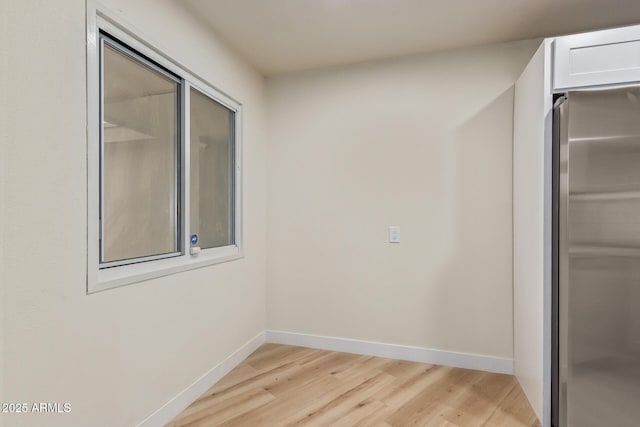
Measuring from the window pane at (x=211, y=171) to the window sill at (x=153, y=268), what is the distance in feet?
0.31

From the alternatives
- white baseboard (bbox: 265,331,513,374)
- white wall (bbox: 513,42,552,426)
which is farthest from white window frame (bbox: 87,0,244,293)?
white wall (bbox: 513,42,552,426)

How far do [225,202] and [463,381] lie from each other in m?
2.15

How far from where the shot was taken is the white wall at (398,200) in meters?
2.56

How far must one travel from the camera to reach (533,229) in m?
2.01

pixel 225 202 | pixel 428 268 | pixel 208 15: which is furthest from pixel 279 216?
pixel 208 15

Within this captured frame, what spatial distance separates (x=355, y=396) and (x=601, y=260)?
1.57 meters

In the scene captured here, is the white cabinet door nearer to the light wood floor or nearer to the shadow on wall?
the shadow on wall

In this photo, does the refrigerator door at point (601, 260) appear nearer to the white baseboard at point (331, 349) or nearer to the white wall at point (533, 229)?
the white wall at point (533, 229)

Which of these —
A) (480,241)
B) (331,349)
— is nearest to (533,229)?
(480,241)

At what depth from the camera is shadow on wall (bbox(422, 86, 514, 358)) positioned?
2529 mm

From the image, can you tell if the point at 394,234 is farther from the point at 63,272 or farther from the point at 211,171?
the point at 63,272

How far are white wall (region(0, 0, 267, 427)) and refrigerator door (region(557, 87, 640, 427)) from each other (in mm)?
2114

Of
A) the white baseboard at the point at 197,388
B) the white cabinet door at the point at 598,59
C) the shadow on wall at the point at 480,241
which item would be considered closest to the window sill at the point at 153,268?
the white baseboard at the point at 197,388

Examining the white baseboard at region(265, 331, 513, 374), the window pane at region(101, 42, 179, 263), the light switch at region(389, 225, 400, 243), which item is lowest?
the white baseboard at region(265, 331, 513, 374)
